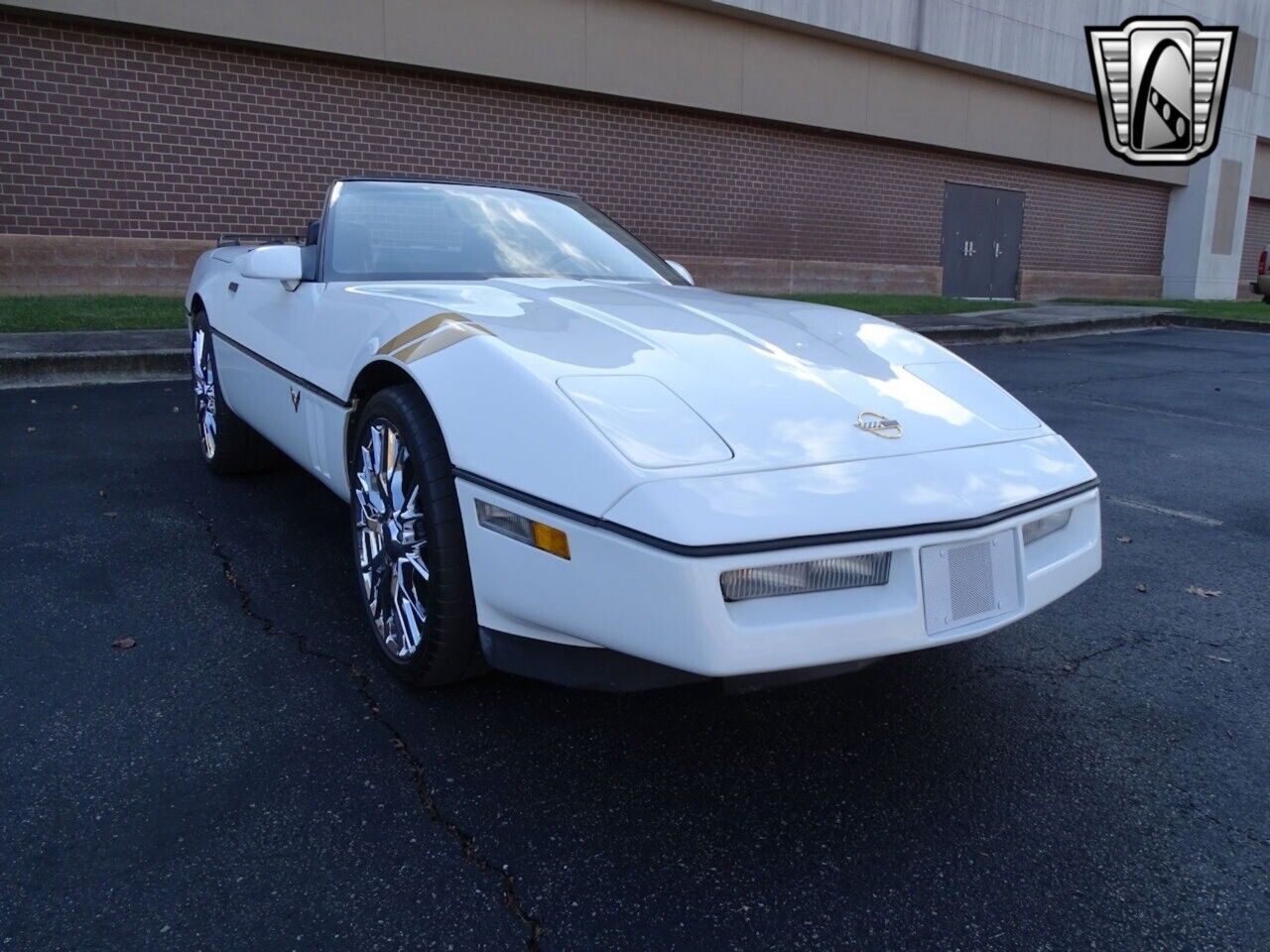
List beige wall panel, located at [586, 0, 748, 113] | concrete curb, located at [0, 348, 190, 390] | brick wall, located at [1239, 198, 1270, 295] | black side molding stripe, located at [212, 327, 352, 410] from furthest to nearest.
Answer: brick wall, located at [1239, 198, 1270, 295]
beige wall panel, located at [586, 0, 748, 113]
concrete curb, located at [0, 348, 190, 390]
black side molding stripe, located at [212, 327, 352, 410]

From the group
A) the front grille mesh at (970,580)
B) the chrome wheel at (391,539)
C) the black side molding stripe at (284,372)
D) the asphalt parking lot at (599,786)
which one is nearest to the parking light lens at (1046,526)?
the front grille mesh at (970,580)

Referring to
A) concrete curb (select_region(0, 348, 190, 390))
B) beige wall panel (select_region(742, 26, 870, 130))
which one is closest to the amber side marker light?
concrete curb (select_region(0, 348, 190, 390))

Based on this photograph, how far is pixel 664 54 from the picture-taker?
43.8 ft

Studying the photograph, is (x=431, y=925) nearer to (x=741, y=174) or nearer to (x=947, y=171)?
(x=741, y=174)

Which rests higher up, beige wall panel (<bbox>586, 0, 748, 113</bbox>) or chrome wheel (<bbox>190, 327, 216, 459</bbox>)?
beige wall panel (<bbox>586, 0, 748, 113</bbox>)

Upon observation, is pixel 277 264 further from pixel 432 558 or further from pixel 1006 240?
pixel 1006 240

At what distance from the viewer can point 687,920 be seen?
178cm

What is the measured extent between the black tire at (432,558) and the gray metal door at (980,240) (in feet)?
55.1

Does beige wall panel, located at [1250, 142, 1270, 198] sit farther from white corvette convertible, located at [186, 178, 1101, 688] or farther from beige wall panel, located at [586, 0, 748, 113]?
white corvette convertible, located at [186, 178, 1101, 688]

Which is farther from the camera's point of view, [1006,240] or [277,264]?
[1006,240]

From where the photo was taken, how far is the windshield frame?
3379mm

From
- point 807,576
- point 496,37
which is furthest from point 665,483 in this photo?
point 496,37

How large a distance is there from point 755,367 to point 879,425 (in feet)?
1.15

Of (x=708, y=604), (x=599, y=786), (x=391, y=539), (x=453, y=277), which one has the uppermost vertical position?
(x=453, y=277)
